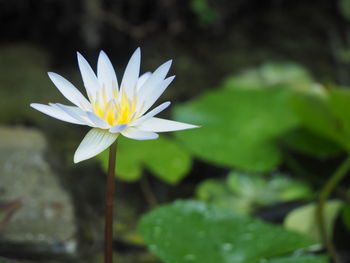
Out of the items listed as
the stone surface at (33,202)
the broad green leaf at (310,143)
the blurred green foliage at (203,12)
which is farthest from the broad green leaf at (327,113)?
the blurred green foliage at (203,12)

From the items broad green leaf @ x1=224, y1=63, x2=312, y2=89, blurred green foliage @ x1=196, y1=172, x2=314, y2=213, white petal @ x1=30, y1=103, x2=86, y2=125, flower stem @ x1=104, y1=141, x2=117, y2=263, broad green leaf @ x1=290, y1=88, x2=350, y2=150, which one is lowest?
flower stem @ x1=104, y1=141, x2=117, y2=263

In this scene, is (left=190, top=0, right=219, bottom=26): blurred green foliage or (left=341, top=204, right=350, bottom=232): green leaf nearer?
(left=341, top=204, right=350, bottom=232): green leaf

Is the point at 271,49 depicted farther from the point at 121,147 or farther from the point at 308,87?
the point at 121,147

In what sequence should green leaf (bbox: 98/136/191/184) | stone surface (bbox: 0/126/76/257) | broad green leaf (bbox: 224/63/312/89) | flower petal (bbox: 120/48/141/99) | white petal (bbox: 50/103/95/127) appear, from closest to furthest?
white petal (bbox: 50/103/95/127)
flower petal (bbox: 120/48/141/99)
stone surface (bbox: 0/126/76/257)
green leaf (bbox: 98/136/191/184)
broad green leaf (bbox: 224/63/312/89)

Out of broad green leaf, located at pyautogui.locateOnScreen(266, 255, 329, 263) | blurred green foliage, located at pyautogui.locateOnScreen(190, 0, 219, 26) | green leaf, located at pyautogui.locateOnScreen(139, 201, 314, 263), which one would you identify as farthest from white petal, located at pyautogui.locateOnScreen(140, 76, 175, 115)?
blurred green foliage, located at pyautogui.locateOnScreen(190, 0, 219, 26)

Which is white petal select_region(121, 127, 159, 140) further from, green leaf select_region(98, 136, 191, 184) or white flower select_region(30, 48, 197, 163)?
green leaf select_region(98, 136, 191, 184)

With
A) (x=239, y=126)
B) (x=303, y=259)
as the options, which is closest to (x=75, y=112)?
(x=303, y=259)
